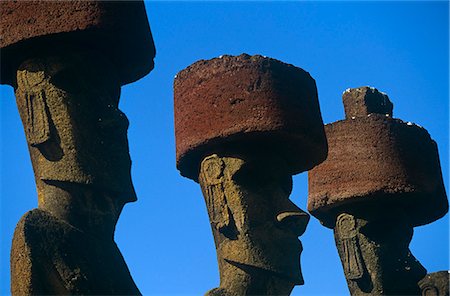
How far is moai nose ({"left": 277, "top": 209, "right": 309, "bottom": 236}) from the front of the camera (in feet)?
27.2

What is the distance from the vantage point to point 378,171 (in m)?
10.6

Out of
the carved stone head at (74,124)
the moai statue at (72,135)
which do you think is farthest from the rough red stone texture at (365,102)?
the carved stone head at (74,124)

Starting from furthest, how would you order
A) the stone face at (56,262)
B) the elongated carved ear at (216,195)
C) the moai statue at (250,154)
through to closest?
the elongated carved ear at (216,195) < the moai statue at (250,154) < the stone face at (56,262)

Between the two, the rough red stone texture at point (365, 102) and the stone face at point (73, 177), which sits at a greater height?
the rough red stone texture at point (365, 102)

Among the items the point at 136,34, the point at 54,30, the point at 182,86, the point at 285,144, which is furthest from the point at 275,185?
the point at 54,30

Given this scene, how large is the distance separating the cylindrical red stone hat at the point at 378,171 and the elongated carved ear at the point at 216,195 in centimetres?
252

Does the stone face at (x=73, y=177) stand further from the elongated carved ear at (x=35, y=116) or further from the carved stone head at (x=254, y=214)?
the carved stone head at (x=254, y=214)

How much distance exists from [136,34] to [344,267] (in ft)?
14.2

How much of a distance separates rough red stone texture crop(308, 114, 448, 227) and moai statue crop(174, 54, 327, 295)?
1.93m

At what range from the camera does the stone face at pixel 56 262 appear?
21.4ft

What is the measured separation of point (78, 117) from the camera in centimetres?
714

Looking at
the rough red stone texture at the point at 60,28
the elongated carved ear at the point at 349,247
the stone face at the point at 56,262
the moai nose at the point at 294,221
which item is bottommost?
the stone face at the point at 56,262

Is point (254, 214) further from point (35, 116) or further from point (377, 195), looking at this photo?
point (377, 195)

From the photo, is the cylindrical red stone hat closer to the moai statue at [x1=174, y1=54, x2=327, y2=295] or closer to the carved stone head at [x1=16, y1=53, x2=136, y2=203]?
the moai statue at [x1=174, y1=54, x2=327, y2=295]
